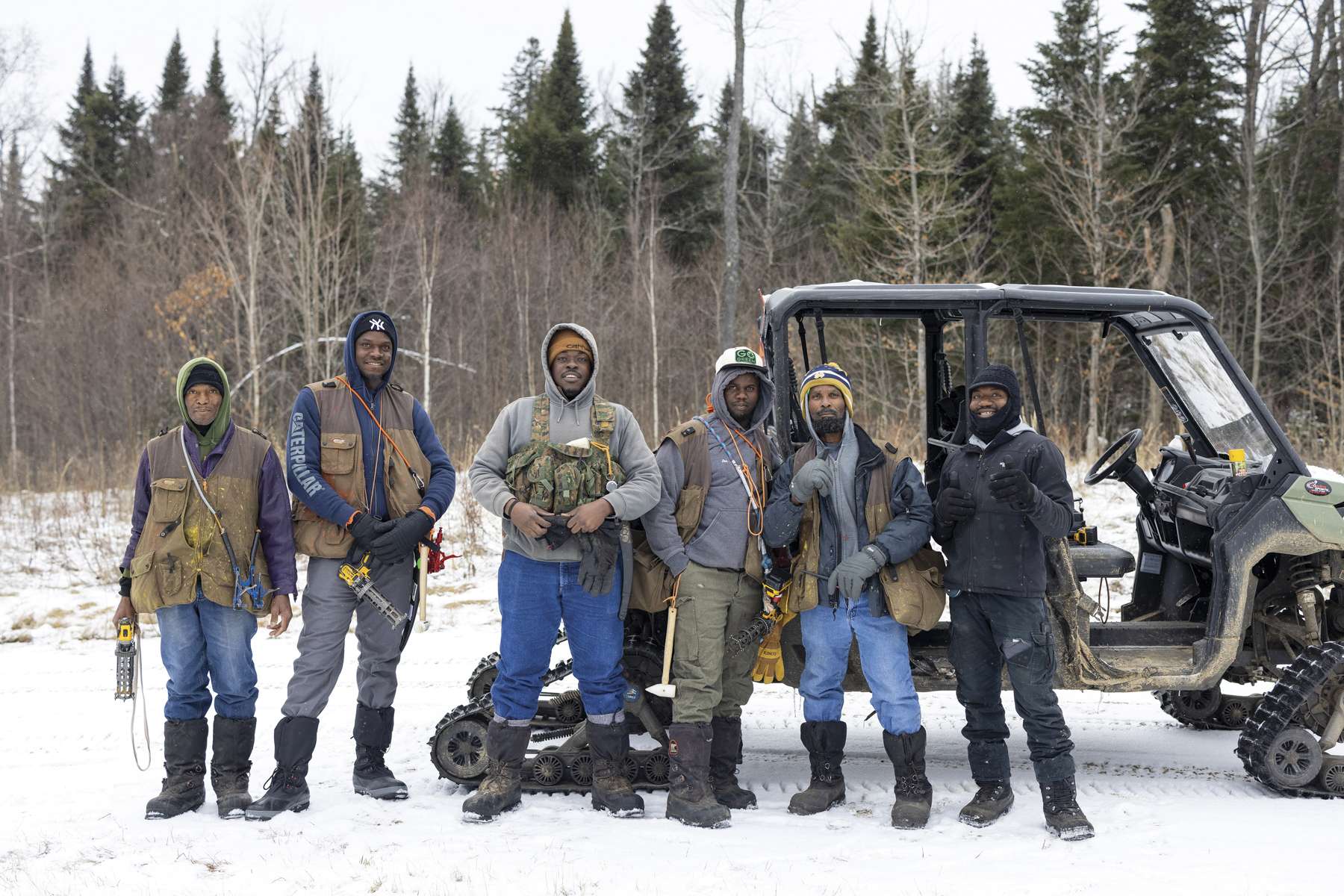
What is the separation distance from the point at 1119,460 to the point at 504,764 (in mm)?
3366

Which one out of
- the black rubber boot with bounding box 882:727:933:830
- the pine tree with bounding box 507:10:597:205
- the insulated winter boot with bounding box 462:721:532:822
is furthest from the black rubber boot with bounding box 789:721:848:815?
the pine tree with bounding box 507:10:597:205

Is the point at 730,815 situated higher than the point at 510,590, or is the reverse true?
the point at 510,590

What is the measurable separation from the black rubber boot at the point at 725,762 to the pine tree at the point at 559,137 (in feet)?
89.5

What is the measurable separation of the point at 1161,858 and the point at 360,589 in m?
3.54

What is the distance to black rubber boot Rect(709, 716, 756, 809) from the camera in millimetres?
4410

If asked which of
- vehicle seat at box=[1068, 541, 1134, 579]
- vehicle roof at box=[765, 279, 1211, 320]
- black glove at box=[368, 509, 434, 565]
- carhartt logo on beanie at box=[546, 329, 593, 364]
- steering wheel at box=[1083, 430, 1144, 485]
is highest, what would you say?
vehicle roof at box=[765, 279, 1211, 320]

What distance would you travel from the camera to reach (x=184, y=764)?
4.22 meters

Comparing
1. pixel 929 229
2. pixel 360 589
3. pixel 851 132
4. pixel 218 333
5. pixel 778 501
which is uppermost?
pixel 851 132

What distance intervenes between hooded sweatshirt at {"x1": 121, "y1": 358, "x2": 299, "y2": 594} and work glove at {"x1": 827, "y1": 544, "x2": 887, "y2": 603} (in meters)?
2.49

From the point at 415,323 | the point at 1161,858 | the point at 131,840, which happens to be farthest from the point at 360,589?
the point at 415,323

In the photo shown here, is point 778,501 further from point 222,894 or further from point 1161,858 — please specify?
point 222,894

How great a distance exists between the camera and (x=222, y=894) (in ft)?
11.1

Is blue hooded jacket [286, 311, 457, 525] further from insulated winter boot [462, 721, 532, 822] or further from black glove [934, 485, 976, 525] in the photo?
black glove [934, 485, 976, 525]

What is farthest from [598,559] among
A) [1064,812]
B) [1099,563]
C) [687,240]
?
[687,240]
